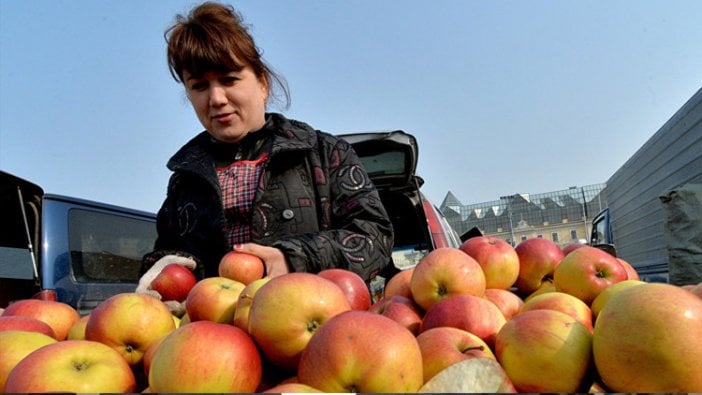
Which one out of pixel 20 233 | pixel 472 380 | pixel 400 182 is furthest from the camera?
pixel 400 182

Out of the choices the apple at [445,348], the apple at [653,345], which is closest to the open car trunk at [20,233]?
the apple at [445,348]

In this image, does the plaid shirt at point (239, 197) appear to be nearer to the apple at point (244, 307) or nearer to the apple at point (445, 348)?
the apple at point (244, 307)

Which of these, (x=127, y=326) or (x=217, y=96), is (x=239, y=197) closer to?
(x=217, y=96)

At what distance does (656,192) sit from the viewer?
7.00 m

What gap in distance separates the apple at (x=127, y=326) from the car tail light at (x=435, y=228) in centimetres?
445

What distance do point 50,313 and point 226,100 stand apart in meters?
1.09

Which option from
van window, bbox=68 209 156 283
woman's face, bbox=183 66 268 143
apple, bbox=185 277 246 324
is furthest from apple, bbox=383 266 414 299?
van window, bbox=68 209 156 283

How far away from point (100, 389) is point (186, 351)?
0.21 meters

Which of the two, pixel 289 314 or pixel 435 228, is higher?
pixel 435 228

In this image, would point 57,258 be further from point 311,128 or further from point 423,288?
point 423,288

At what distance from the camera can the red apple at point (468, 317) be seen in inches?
49.9

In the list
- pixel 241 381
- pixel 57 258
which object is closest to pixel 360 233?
pixel 241 381

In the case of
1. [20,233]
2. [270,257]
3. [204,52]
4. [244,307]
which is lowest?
[244,307]

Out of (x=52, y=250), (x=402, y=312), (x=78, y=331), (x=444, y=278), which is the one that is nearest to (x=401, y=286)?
(x=444, y=278)
